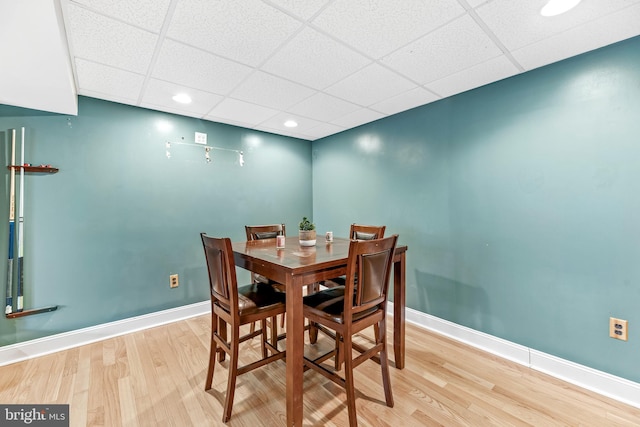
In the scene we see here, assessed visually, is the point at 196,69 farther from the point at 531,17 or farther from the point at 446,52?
the point at 531,17

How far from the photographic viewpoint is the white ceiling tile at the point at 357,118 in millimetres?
2893

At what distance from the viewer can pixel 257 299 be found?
1.71m

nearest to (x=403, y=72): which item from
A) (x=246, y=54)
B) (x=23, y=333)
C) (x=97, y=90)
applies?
(x=246, y=54)

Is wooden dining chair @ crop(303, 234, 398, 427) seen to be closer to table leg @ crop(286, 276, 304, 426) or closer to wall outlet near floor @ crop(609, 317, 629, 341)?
table leg @ crop(286, 276, 304, 426)

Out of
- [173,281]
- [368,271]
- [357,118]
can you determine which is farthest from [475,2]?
[173,281]

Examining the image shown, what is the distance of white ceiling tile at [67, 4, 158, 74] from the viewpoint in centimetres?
143

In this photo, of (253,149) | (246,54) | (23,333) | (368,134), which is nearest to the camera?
(246,54)

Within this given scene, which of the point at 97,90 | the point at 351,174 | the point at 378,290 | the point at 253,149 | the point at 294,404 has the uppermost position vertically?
the point at 97,90

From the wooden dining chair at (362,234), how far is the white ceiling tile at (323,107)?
1.25 metres

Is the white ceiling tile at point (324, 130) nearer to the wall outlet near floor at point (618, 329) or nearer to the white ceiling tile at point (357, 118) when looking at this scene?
the white ceiling tile at point (357, 118)

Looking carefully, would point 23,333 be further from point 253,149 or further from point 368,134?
point 368,134

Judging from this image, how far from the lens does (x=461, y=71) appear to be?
201 centimetres

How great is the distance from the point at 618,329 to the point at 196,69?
3.39 metres

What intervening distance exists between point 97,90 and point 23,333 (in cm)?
212
